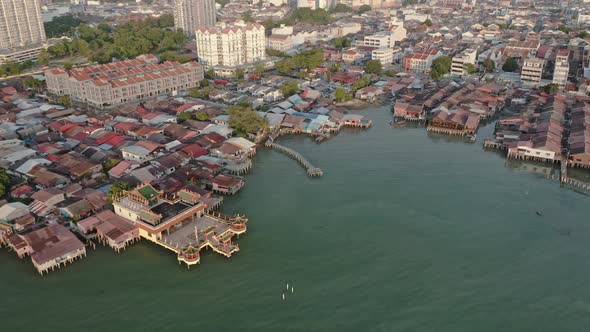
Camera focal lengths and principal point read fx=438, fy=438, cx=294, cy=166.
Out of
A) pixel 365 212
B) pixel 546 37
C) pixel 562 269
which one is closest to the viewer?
pixel 562 269

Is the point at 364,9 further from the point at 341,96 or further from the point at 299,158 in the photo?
the point at 299,158

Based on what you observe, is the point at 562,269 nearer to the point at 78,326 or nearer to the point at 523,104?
the point at 78,326

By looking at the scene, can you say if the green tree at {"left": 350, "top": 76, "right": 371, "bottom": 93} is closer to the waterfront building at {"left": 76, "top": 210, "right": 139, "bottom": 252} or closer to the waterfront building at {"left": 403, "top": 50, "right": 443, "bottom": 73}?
the waterfront building at {"left": 403, "top": 50, "right": 443, "bottom": 73}

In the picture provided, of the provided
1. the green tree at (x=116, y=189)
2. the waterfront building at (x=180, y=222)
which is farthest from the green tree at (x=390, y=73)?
the green tree at (x=116, y=189)

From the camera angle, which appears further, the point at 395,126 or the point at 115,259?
the point at 395,126

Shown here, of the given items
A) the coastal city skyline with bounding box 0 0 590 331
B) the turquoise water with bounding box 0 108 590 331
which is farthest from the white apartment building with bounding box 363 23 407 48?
the turquoise water with bounding box 0 108 590 331

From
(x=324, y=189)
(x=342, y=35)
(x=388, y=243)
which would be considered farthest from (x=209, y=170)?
(x=342, y=35)

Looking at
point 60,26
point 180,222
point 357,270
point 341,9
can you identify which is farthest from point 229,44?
point 341,9

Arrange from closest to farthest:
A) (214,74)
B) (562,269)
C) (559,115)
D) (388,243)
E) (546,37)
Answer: (562,269) < (388,243) < (559,115) < (214,74) < (546,37)
